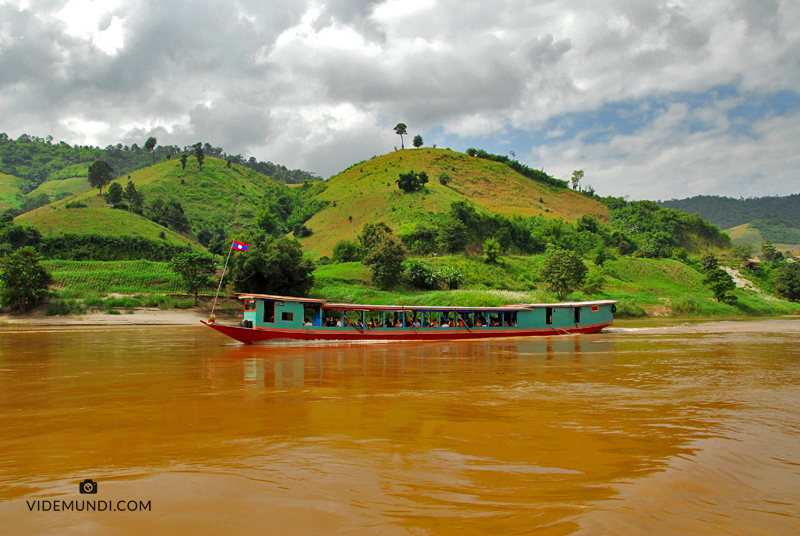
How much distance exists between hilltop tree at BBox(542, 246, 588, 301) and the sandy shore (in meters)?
30.8

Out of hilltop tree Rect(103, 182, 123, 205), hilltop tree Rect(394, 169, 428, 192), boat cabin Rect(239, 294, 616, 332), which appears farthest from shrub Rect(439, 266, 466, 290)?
hilltop tree Rect(103, 182, 123, 205)

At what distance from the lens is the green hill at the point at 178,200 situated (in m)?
65.1

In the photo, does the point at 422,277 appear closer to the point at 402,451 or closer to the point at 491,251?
the point at 491,251

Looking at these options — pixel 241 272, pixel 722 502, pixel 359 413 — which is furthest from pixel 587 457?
pixel 241 272

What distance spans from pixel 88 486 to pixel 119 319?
34.4m

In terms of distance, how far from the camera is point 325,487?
4.93 m

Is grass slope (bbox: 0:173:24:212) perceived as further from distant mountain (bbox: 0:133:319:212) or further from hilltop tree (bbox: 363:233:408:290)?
hilltop tree (bbox: 363:233:408:290)

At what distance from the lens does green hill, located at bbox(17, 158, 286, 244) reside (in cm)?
6512

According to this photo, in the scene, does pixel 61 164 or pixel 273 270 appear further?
pixel 61 164

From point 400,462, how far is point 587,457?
2421mm

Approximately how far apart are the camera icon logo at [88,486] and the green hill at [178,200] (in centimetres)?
6841

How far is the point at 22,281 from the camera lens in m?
34.4

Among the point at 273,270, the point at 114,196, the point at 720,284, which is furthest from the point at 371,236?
the point at 114,196

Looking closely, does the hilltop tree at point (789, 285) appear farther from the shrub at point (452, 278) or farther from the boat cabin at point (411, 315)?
the boat cabin at point (411, 315)
